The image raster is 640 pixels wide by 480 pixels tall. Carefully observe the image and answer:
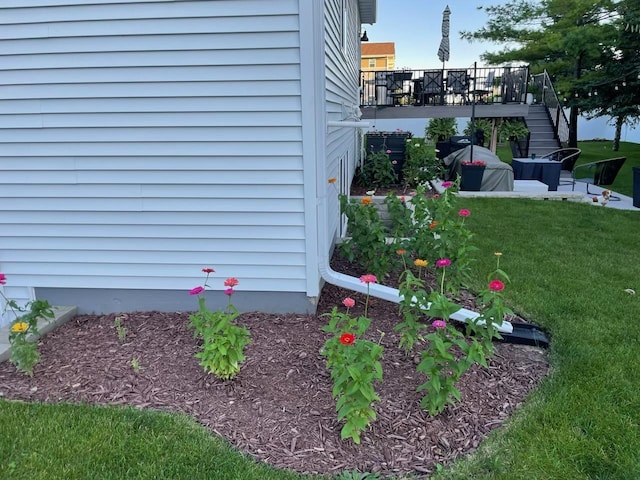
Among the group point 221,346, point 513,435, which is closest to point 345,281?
point 221,346

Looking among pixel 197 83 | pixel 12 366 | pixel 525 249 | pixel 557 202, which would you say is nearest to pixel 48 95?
pixel 197 83

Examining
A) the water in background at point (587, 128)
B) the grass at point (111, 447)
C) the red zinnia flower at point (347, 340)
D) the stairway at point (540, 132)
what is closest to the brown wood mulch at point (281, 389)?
the grass at point (111, 447)

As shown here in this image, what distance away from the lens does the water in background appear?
922 inches

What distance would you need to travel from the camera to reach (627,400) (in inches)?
101

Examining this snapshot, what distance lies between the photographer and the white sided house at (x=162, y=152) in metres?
3.04

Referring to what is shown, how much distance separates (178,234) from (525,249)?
3902 mm

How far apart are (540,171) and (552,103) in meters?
6.19

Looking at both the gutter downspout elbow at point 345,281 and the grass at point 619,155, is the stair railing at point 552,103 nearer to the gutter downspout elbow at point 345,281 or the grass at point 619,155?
the grass at point 619,155

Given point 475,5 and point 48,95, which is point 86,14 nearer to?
point 48,95

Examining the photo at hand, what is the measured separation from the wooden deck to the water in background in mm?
9122

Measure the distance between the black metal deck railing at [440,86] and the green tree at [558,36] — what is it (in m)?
3.32

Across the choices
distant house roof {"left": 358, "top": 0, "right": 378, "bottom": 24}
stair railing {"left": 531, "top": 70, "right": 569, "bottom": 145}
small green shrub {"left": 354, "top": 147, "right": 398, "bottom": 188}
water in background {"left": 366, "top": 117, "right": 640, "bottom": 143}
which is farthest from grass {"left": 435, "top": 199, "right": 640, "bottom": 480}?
water in background {"left": 366, "top": 117, "right": 640, "bottom": 143}

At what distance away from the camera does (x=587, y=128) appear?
91.8 ft

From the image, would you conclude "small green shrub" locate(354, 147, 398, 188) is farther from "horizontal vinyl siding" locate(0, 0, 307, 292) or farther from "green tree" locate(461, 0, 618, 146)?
"green tree" locate(461, 0, 618, 146)
